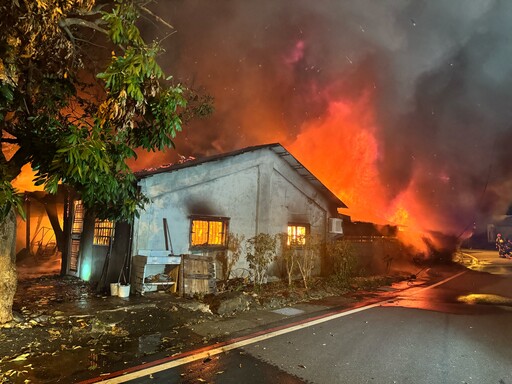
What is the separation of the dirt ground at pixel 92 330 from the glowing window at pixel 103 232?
6.16 feet

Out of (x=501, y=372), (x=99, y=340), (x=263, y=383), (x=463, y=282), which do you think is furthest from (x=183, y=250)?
(x=463, y=282)

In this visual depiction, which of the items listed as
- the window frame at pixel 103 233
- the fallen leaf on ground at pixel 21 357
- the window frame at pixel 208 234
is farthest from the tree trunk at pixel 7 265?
the window frame at pixel 208 234

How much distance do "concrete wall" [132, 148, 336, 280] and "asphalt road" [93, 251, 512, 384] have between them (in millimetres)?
5602

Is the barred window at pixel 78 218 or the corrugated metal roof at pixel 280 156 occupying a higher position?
the corrugated metal roof at pixel 280 156

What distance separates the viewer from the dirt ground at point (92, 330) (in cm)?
517

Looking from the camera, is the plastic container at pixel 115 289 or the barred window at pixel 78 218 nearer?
the plastic container at pixel 115 289

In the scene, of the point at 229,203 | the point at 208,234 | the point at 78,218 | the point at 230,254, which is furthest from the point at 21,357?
the point at 78,218

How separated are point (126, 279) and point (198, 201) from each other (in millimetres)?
3621

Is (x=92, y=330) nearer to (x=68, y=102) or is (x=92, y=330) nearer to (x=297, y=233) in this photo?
(x=68, y=102)

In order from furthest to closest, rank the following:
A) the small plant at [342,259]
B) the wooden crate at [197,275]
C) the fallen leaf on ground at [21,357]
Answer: the small plant at [342,259], the wooden crate at [197,275], the fallen leaf on ground at [21,357]

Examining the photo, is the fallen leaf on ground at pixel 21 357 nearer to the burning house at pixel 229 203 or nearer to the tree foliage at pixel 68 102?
the tree foliage at pixel 68 102

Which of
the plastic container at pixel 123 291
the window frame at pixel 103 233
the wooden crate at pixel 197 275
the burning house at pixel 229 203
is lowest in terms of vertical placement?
the plastic container at pixel 123 291

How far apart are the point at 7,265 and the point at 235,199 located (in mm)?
8071

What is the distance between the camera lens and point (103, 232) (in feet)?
40.9
